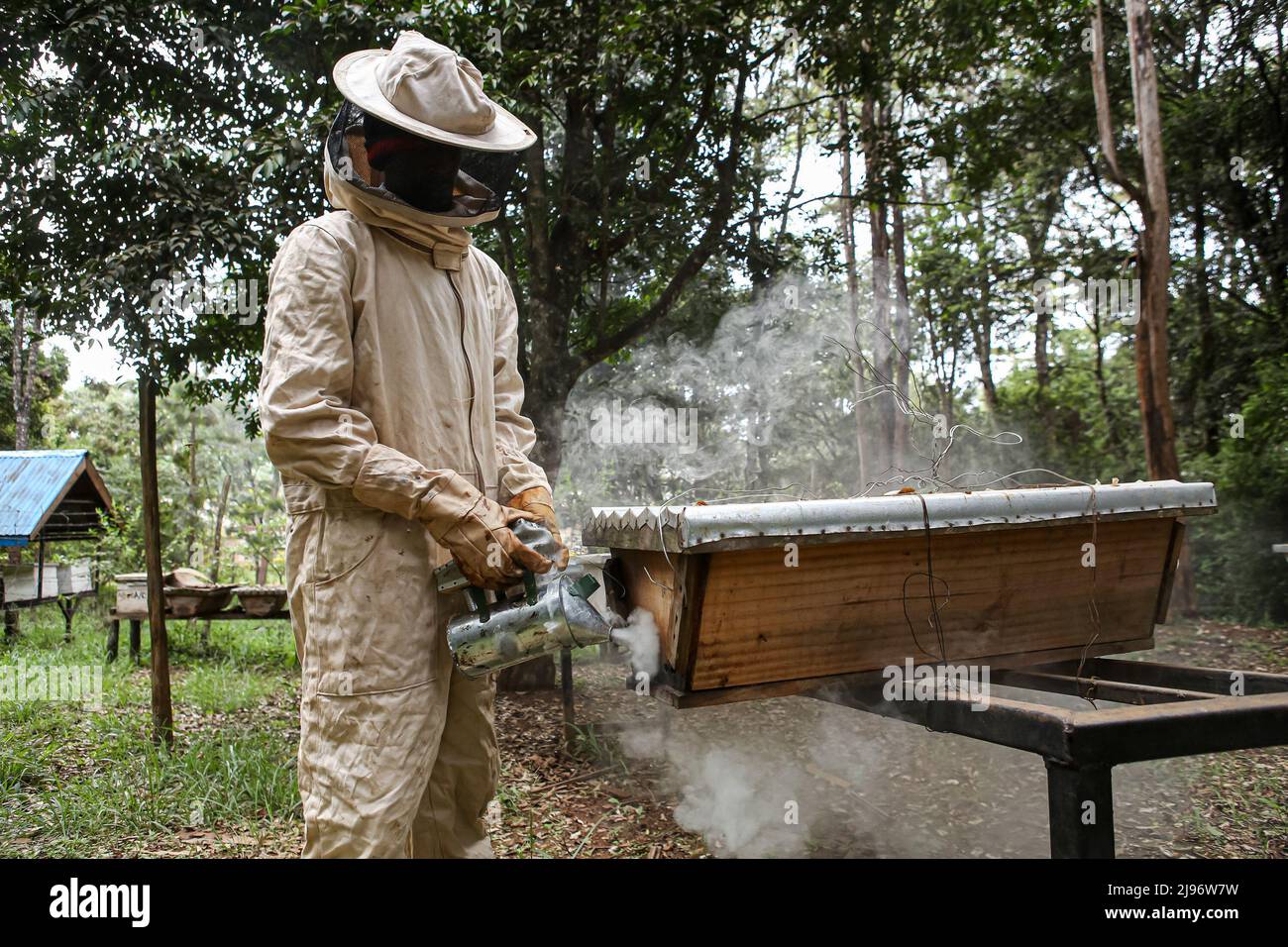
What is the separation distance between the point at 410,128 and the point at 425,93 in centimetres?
13

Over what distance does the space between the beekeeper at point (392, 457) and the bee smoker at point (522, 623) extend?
58mm

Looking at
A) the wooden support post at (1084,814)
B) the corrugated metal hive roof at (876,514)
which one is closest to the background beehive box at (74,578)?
the corrugated metal hive roof at (876,514)

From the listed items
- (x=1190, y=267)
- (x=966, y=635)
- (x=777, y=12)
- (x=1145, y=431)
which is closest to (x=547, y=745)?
(x=966, y=635)

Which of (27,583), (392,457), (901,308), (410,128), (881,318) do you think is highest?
(901,308)

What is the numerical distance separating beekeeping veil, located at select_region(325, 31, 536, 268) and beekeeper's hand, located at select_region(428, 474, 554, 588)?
2.15ft

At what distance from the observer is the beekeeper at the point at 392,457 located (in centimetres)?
177

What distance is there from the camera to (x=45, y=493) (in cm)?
671

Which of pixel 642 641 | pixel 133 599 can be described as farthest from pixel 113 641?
pixel 642 641

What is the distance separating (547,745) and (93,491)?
6336mm

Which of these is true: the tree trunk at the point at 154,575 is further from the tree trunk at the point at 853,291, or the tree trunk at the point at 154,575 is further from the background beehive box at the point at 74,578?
the tree trunk at the point at 853,291

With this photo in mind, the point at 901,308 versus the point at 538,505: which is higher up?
the point at 901,308

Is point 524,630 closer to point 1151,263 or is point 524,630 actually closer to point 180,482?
point 1151,263

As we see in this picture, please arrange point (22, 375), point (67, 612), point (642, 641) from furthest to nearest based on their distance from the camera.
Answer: point (22, 375), point (67, 612), point (642, 641)

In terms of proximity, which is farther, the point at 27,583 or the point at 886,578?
the point at 27,583
